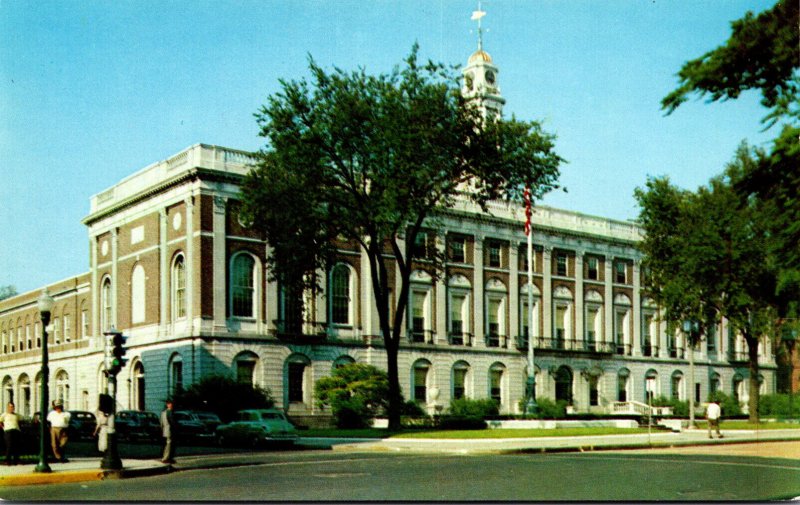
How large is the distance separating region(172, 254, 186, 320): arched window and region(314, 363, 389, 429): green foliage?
882cm

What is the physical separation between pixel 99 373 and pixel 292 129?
2868cm

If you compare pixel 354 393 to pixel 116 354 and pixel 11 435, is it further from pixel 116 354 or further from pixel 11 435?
pixel 116 354

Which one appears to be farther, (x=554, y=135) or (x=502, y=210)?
(x=502, y=210)

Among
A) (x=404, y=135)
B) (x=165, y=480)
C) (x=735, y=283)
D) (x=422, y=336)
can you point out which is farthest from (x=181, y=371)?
(x=165, y=480)

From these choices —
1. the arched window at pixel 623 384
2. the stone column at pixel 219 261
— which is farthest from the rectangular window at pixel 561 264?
the stone column at pixel 219 261

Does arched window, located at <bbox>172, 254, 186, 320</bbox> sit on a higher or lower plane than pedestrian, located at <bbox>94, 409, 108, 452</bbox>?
higher

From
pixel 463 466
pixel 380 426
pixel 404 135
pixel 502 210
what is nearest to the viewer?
pixel 463 466

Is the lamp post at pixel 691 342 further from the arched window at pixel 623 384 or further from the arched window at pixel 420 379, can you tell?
the arched window at pixel 623 384

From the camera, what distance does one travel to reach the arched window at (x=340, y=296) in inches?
2432

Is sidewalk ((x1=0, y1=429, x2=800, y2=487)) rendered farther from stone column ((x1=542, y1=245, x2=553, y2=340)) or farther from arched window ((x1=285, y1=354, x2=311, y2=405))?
stone column ((x1=542, y1=245, x2=553, y2=340))

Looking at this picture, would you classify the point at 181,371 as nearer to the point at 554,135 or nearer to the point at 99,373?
the point at 99,373

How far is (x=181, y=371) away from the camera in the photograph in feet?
185

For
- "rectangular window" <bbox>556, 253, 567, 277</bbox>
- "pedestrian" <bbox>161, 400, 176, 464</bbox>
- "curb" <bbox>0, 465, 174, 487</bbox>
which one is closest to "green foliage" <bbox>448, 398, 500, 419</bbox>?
"rectangular window" <bbox>556, 253, 567, 277</bbox>

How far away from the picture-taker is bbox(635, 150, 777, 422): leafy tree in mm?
49656
